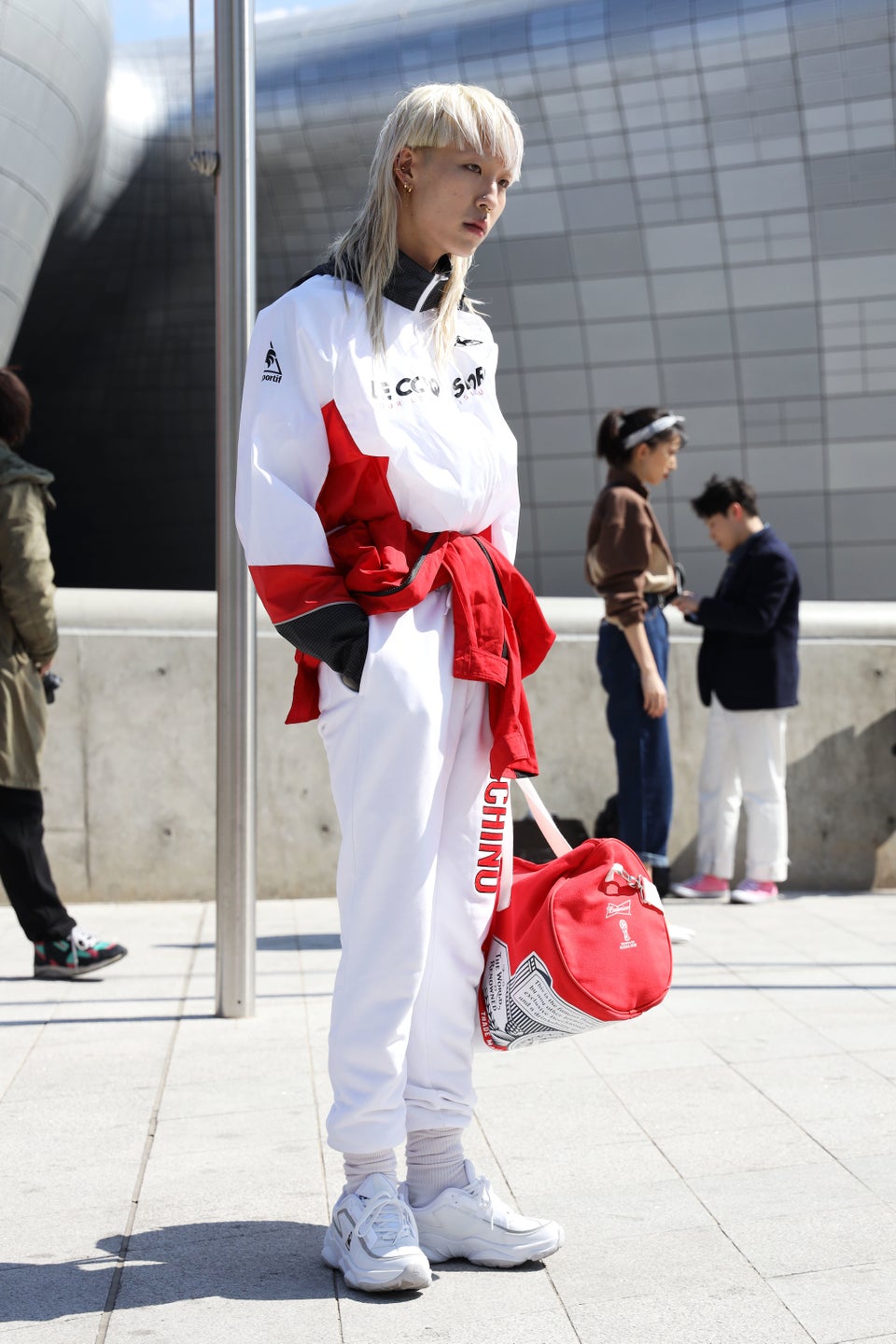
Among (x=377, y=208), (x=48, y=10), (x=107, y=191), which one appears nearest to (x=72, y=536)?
(x=107, y=191)

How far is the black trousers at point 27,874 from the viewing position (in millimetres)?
4711

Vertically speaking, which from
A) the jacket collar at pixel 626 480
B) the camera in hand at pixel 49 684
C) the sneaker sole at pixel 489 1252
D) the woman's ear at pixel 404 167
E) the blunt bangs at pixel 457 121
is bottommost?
the sneaker sole at pixel 489 1252

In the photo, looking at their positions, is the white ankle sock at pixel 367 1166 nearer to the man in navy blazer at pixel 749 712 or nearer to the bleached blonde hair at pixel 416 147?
the bleached blonde hair at pixel 416 147

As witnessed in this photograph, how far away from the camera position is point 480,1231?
2395mm

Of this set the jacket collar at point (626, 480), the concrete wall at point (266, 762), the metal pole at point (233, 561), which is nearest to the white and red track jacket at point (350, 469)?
the metal pole at point (233, 561)

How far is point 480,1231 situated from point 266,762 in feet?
13.7

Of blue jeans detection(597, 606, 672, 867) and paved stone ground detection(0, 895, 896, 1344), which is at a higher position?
blue jeans detection(597, 606, 672, 867)

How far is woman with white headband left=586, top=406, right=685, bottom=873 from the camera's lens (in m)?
5.64

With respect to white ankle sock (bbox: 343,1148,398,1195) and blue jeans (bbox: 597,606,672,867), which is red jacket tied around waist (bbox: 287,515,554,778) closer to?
white ankle sock (bbox: 343,1148,398,1195)

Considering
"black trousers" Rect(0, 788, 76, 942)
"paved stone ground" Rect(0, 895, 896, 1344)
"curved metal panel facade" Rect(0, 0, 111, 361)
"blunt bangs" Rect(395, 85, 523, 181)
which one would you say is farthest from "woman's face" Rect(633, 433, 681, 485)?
"curved metal panel facade" Rect(0, 0, 111, 361)

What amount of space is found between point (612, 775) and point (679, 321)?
1008cm

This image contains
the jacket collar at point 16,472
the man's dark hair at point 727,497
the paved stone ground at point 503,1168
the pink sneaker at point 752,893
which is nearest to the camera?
the paved stone ground at point 503,1168

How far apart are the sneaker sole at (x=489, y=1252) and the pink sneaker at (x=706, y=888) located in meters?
4.20

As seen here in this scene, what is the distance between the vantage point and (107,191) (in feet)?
53.4
